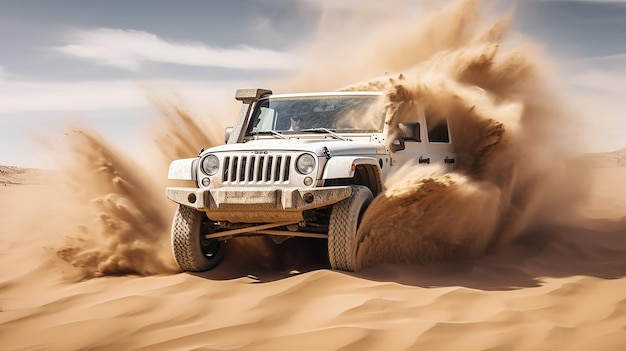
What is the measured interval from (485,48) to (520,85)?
1218 mm

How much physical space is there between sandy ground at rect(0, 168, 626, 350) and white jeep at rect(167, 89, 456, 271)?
39 cm

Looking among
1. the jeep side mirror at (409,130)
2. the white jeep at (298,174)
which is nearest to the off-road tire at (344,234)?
the white jeep at (298,174)

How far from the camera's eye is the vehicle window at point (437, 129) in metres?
7.95

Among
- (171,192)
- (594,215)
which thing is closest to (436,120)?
(171,192)

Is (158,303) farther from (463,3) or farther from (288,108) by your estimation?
(463,3)

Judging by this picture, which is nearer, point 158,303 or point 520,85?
point 158,303

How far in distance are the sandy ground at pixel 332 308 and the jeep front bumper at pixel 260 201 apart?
56 centimetres

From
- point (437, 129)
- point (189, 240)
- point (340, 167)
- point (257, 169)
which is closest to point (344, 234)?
point (340, 167)

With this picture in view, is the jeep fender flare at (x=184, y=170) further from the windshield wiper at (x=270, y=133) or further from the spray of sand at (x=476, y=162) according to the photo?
the spray of sand at (x=476, y=162)

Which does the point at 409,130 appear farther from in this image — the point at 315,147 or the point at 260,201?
the point at 260,201

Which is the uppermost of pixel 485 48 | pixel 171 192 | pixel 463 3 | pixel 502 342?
pixel 463 3

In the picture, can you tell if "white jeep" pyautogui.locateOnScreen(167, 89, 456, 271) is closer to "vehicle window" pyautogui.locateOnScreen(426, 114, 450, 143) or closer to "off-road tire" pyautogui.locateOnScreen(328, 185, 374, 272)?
"off-road tire" pyautogui.locateOnScreen(328, 185, 374, 272)

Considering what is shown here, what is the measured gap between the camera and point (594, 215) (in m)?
11.5

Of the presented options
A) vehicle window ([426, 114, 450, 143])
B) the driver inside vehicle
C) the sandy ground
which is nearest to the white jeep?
the driver inside vehicle
